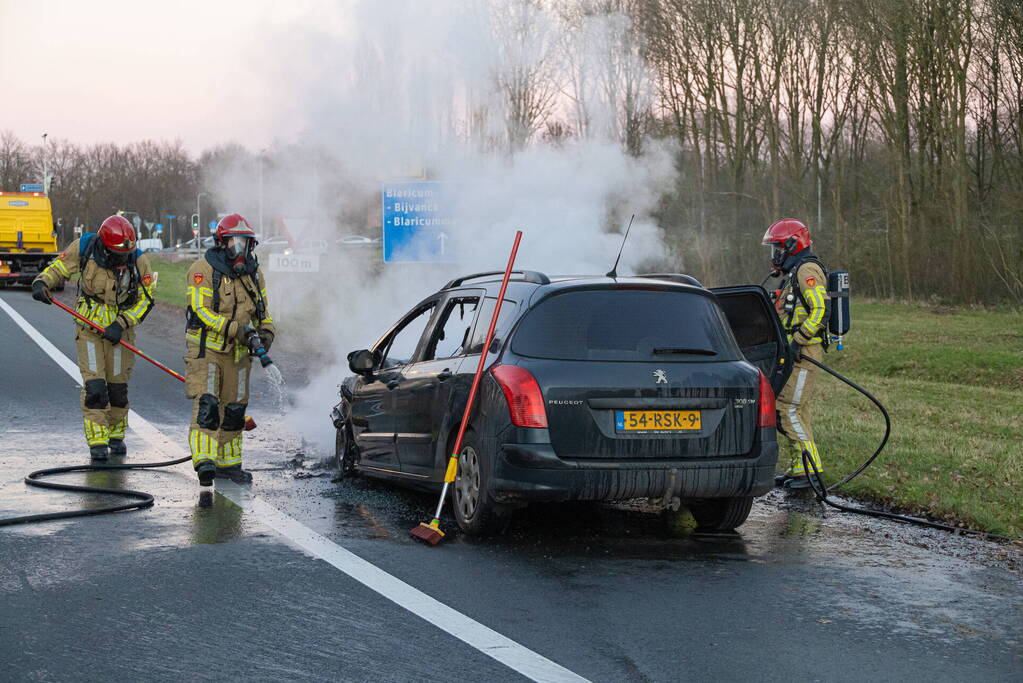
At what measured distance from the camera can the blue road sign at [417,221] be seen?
2098 cm

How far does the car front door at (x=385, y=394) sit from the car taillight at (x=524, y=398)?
5.43ft

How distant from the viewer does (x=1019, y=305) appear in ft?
84.4

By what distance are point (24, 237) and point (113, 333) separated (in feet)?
104

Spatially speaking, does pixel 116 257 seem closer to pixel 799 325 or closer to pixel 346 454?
pixel 346 454

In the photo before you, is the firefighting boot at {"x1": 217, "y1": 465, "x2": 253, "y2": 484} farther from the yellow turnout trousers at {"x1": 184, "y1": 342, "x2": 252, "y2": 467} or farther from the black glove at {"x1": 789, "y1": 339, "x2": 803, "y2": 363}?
the black glove at {"x1": 789, "y1": 339, "x2": 803, "y2": 363}

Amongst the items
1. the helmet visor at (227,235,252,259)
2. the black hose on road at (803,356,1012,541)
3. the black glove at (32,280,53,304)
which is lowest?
the black hose on road at (803,356,1012,541)

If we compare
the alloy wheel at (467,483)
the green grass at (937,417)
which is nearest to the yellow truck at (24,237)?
the green grass at (937,417)

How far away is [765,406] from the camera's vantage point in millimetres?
6527

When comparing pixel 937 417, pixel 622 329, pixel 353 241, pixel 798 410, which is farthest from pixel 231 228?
pixel 353 241

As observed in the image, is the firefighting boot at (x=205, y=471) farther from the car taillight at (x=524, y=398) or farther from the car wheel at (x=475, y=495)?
the car taillight at (x=524, y=398)

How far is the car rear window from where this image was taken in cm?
639

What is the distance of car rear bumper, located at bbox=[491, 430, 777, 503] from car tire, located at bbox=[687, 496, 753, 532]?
41cm

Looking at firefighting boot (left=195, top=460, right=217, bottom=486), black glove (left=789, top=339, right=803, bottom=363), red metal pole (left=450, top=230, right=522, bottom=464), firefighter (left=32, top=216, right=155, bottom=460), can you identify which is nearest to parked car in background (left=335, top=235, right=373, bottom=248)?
firefighter (left=32, top=216, right=155, bottom=460)

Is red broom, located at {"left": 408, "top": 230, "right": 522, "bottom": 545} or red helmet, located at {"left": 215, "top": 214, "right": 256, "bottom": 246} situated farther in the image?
red helmet, located at {"left": 215, "top": 214, "right": 256, "bottom": 246}
